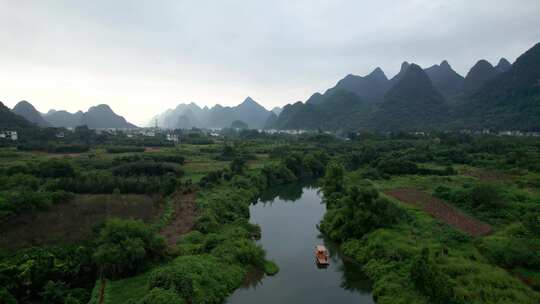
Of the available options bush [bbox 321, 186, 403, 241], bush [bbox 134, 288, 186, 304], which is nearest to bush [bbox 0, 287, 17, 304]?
bush [bbox 134, 288, 186, 304]

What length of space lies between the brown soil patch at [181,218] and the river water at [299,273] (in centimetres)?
446

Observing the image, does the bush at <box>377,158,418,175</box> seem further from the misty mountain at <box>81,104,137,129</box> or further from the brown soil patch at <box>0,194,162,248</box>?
the misty mountain at <box>81,104,137,129</box>

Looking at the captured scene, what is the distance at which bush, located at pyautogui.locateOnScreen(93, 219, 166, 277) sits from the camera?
484 inches

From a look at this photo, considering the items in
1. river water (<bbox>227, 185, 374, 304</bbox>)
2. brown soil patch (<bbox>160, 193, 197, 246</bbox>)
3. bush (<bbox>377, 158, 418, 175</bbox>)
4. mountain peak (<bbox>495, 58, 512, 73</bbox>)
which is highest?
mountain peak (<bbox>495, 58, 512, 73</bbox>)

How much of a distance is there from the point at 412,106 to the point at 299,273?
3986 inches

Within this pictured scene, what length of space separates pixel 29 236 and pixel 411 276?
16.4 meters

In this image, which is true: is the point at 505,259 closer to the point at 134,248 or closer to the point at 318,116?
the point at 134,248

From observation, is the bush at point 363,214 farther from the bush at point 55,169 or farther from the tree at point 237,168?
the bush at point 55,169

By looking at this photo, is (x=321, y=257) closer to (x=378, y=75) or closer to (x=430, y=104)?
(x=430, y=104)

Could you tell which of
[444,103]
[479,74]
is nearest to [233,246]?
[444,103]

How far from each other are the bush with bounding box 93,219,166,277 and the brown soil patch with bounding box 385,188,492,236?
15.5m

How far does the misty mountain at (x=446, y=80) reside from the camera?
405 feet

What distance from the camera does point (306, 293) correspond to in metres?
13.4

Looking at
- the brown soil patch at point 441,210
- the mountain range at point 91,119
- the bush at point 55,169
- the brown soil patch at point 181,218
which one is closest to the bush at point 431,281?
the brown soil patch at point 441,210
